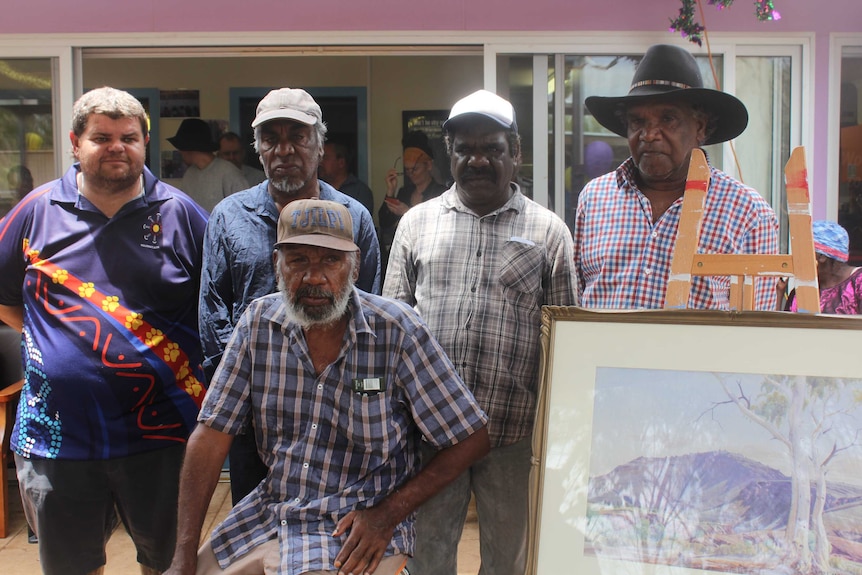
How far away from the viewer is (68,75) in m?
4.53

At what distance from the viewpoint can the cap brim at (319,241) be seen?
219 centimetres

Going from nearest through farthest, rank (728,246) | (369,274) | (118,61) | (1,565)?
(728,246) → (369,274) → (1,565) → (118,61)

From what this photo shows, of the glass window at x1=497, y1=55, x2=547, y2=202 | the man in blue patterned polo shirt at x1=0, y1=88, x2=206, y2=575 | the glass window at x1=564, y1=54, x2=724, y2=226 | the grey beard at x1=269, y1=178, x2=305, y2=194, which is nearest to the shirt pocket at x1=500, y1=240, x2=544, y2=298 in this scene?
the grey beard at x1=269, y1=178, x2=305, y2=194

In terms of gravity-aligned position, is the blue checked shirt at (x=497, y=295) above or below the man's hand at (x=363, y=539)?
above

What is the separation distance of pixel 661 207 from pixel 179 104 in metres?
5.46

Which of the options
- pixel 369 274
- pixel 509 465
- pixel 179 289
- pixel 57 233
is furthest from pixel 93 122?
pixel 509 465

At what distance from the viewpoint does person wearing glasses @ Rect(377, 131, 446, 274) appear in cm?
638

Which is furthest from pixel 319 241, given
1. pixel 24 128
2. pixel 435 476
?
pixel 24 128

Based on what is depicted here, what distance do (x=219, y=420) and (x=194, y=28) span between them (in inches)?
119

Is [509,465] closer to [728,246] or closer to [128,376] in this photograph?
[728,246]

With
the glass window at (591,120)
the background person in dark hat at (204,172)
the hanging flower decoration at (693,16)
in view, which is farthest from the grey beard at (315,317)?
the background person in dark hat at (204,172)

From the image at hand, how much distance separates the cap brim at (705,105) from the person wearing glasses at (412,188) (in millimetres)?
3558

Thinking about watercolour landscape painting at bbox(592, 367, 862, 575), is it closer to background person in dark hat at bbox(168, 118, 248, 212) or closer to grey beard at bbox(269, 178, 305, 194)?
grey beard at bbox(269, 178, 305, 194)

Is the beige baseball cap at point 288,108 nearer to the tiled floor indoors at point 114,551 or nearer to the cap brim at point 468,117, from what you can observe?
the cap brim at point 468,117
